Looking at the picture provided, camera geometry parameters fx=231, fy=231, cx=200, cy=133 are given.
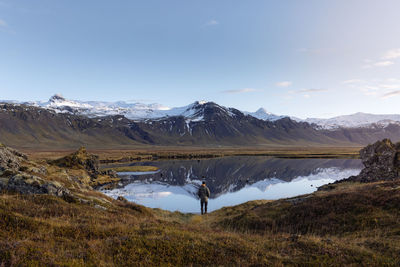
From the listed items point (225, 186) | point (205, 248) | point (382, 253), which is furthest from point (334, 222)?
point (225, 186)

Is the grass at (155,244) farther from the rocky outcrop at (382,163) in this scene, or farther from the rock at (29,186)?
the rocky outcrop at (382,163)

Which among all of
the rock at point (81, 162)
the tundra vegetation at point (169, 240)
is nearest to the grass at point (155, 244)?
the tundra vegetation at point (169, 240)

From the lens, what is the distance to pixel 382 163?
1357 inches

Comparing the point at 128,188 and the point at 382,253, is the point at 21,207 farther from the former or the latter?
the point at 128,188

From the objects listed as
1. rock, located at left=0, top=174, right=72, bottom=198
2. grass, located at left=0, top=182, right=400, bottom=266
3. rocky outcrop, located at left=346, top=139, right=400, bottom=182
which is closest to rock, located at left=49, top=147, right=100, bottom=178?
rock, located at left=0, top=174, right=72, bottom=198

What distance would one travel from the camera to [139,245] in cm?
872

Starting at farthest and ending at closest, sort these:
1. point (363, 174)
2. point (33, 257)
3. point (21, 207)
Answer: point (363, 174) → point (21, 207) → point (33, 257)

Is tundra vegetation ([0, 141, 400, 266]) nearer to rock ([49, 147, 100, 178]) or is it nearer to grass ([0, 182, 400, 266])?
grass ([0, 182, 400, 266])

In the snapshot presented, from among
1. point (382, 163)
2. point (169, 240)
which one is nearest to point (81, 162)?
point (169, 240)

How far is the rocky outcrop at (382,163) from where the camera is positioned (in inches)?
1261

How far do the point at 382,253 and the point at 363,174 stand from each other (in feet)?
113

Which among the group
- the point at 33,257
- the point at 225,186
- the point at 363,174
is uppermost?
the point at 33,257

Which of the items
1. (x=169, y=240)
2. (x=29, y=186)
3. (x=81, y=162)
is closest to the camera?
(x=169, y=240)

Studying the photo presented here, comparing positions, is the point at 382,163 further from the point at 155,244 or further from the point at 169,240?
the point at 155,244
